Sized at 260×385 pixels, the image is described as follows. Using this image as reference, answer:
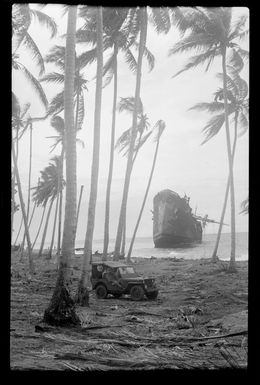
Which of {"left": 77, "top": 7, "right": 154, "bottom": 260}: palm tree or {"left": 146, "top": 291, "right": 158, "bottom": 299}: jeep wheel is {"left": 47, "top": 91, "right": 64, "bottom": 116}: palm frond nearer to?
{"left": 77, "top": 7, "right": 154, "bottom": 260}: palm tree

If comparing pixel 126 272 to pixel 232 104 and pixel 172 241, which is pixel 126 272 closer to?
pixel 232 104

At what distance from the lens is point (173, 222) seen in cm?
5359

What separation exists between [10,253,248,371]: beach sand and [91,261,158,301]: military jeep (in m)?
0.32

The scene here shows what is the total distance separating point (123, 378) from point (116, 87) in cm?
2046

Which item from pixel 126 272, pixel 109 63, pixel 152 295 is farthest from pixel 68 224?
pixel 109 63

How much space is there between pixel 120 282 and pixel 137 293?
68 centimetres

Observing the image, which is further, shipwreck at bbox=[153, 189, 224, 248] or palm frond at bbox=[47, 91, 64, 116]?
shipwreck at bbox=[153, 189, 224, 248]

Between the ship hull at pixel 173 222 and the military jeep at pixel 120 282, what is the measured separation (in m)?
39.0

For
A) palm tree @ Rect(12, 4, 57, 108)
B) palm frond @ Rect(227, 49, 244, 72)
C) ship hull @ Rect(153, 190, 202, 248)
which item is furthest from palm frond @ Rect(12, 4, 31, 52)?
ship hull @ Rect(153, 190, 202, 248)

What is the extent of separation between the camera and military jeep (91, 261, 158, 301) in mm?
13445
